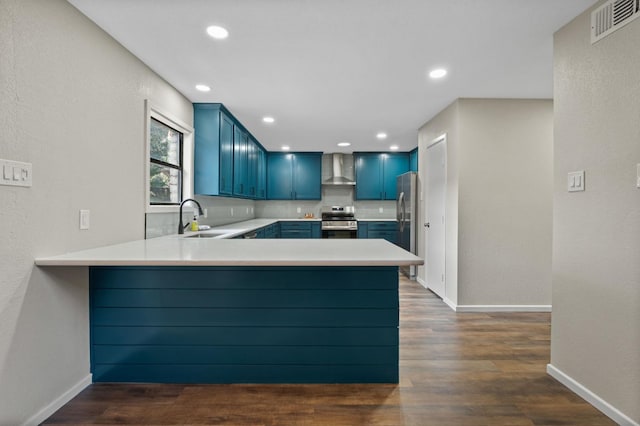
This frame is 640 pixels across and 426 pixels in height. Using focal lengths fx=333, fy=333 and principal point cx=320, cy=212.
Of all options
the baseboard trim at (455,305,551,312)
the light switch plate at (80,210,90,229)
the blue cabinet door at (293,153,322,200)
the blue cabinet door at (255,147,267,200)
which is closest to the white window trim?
the light switch plate at (80,210,90,229)

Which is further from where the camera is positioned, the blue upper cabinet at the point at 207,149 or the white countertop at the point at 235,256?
the blue upper cabinet at the point at 207,149

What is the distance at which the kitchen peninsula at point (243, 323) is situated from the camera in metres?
2.10

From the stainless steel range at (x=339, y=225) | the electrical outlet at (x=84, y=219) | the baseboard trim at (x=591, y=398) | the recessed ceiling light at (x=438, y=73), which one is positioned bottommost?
the baseboard trim at (x=591, y=398)

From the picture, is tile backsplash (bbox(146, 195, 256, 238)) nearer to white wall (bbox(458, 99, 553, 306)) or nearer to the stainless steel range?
the stainless steel range

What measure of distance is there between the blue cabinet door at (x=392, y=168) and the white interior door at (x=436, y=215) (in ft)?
7.24

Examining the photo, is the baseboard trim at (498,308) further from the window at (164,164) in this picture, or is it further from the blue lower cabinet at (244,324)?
the window at (164,164)

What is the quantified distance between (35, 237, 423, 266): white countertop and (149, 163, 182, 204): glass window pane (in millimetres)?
987

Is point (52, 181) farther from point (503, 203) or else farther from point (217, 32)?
point (503, 203)

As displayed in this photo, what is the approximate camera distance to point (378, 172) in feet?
22.5

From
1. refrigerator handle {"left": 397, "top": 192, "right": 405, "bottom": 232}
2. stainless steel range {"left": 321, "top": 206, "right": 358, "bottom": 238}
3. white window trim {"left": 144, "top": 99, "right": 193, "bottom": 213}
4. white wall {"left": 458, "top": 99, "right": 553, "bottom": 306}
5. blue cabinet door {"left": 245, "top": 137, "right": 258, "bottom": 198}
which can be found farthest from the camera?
stainless steel range {"left": 321, "top": 206, "right": 358, "bottom": 238}

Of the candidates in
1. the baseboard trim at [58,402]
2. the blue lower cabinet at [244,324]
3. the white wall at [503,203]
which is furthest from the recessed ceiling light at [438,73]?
the baseboard trim at [58,402]

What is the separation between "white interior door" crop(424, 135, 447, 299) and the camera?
4016 mm

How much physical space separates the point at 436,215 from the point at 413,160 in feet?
8.45

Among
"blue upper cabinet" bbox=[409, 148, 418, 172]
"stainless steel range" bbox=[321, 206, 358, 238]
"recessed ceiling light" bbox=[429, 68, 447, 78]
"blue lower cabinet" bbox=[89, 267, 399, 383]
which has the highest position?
"recessed ceiling light" bbox=[429, 68, 447, 78]
